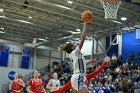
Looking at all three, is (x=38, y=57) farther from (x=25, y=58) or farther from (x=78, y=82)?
(x=78, y=82)

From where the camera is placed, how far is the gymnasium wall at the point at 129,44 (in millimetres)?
26438

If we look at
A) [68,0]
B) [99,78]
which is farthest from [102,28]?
[68,0]

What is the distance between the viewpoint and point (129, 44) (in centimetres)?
2719

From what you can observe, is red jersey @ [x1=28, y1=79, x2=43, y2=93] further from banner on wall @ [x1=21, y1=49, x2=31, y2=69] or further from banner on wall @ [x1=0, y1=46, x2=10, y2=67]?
banner on wall @ [x1=21, y1=49, x2=31, y2=69]

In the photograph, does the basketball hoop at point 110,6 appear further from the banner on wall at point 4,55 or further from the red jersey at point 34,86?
the banner on wall at point 4,55

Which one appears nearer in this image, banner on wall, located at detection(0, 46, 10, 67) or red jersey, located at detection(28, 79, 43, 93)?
red jersey, located at detection(28, 79, 43, 93)

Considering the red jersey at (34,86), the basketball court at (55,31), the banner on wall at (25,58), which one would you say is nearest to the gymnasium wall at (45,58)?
the basketball court at (55,31)

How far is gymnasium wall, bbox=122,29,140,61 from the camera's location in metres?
26.4

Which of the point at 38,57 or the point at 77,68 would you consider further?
the point at 38,57

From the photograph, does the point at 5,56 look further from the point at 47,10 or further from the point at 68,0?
the point at 68,0

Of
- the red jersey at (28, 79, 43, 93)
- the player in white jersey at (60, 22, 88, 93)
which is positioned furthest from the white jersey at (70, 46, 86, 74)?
the red jersey at (28, 79, 43, 93)

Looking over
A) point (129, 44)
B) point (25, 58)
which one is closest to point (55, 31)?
point (25, 58)

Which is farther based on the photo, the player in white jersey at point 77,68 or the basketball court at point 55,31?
the basketball court at point 55,31

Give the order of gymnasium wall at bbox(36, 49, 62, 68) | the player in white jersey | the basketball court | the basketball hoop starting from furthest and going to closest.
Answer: gymnasium wall at bbox(36, 49, 62, 68) < the basketball court < the basketball hoop < the player in white jersey
